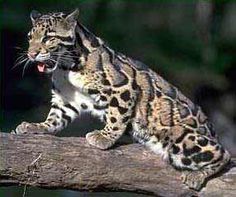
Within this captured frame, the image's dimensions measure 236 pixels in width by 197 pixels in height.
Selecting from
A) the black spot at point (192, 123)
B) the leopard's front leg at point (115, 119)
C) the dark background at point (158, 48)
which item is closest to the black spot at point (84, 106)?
the leopard's front leg at point (115, 119)

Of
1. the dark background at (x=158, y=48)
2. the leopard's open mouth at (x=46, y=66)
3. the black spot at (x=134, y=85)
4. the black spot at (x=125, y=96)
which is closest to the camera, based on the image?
the leopard's open mouth at (x=46, y=66)

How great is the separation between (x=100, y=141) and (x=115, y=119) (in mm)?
164

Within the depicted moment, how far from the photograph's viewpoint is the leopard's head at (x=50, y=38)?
656 cm

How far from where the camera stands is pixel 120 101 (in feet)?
22.2

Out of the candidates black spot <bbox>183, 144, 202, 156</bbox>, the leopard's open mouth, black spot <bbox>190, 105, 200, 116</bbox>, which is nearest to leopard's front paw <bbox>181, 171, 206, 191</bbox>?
black spot <bbox>183, 144, 202, 156</bbox>

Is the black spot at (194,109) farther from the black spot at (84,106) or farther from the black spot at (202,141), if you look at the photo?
the black spot at (84,106)

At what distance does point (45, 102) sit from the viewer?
1678cm

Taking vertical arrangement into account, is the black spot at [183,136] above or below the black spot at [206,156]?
above

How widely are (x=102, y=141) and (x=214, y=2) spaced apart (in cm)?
1057

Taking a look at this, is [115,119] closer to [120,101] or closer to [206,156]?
[120,101]

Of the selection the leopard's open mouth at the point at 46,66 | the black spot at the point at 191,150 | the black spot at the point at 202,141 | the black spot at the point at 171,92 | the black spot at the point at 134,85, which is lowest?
the black spot at the point at 191,150

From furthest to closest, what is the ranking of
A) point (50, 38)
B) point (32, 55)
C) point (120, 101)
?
point (120, 101) < point (50, 38) < point (32, 55)

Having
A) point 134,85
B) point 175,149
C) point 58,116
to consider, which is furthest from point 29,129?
point 175,149

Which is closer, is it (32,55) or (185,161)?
(32,55)
